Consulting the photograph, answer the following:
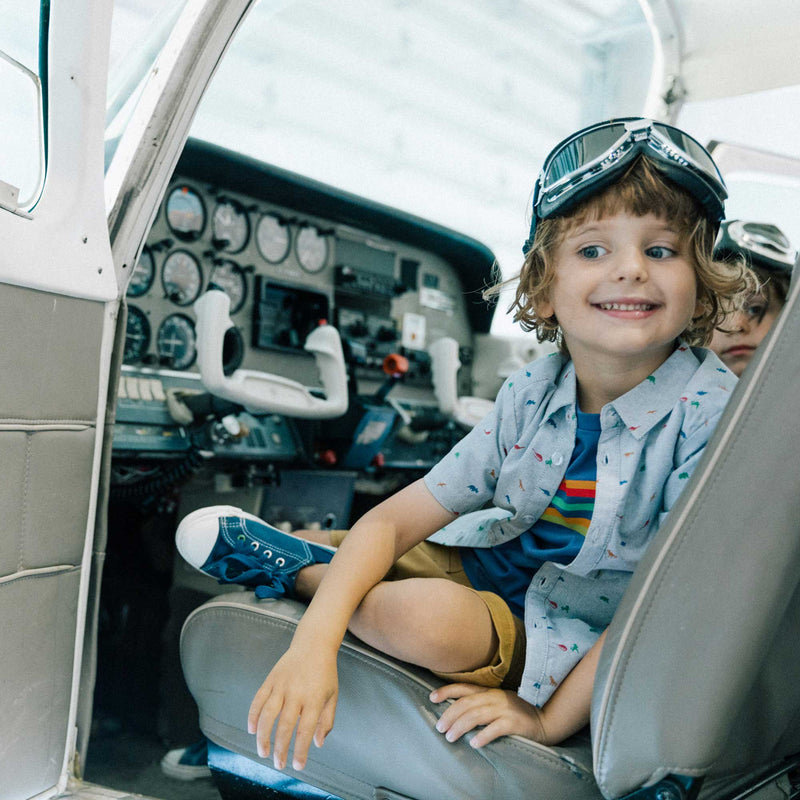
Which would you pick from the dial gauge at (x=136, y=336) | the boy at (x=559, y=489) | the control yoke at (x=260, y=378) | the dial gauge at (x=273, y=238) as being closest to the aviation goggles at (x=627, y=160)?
the boy at (x=559, y=489)

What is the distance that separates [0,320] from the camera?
93 cm

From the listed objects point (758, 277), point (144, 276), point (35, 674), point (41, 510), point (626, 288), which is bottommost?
point (35, 674)

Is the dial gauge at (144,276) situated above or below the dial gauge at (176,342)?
above

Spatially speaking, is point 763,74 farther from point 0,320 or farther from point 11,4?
point 0,320

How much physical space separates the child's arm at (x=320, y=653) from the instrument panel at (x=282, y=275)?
1.41 meters

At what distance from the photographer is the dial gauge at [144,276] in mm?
2541

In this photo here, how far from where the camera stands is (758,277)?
138 centimetres

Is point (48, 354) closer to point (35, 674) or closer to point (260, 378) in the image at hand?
point (35, 674)

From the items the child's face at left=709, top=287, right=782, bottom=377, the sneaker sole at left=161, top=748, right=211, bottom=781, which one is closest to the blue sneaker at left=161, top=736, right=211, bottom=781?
the sneaker sole at left=161, top=748, right=211, bottom=781

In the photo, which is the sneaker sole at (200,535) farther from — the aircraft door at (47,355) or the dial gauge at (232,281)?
the dial gauge at (232,281)

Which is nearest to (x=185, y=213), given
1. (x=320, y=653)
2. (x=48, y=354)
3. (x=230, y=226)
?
(x=230, y=226)

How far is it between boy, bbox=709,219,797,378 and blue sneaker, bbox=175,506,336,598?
0.91m

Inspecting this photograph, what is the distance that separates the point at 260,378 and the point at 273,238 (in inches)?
38.2

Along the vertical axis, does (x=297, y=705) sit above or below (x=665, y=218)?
below
